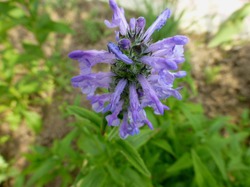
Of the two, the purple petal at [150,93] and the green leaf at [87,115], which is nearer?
the purple petal at [150,93]

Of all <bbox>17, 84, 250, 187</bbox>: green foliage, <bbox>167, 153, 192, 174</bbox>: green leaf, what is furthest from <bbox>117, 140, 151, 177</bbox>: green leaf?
<bbox>167, 153, 192, 174</bbox>: green leaf

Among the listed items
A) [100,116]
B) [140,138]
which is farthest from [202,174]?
[100,116]

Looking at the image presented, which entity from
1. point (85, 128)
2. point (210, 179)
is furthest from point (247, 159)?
point (85, 128)

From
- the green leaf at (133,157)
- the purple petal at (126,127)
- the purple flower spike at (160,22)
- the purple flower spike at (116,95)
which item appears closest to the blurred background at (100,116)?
the green leaf at (133,157)

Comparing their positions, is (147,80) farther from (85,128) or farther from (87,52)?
(85,128)

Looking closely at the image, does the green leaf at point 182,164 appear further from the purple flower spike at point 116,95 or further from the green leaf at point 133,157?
the purple flower spike at point 116,95

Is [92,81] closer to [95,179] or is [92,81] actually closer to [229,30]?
[95,179]
